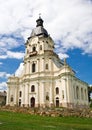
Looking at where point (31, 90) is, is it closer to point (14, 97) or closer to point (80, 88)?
point (14, 97)

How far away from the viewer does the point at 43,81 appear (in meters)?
52.8

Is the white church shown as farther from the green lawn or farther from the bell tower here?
the green lawn

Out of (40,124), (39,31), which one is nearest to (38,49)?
(39,31)

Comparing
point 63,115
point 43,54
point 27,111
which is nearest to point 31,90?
point 43,54

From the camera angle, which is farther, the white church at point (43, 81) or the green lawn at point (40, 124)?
the white church at point (43, 81)

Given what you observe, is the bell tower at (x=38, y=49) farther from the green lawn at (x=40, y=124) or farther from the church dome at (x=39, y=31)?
the green lawn at (x=40, y=124)

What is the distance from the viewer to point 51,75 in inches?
2093

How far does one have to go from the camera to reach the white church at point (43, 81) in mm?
49625

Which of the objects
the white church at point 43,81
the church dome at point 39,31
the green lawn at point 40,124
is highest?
the church dome at point 39,31

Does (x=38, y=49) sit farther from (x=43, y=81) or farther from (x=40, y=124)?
(x=40, y=124)

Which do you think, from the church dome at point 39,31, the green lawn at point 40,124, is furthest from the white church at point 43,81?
the green lawn at point 40,124

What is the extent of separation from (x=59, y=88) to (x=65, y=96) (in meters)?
3.57

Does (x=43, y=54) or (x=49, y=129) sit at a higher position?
(x=43, y=54)

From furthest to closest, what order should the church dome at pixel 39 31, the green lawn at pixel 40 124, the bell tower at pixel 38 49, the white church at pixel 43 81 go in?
the church dome at pixel 39 31 < the bell tower at pixel 38 49 < the white church at pixel 43 81 < the green lawn at pixel 40 124
